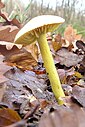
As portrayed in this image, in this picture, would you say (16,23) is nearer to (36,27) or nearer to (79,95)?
(36,27)

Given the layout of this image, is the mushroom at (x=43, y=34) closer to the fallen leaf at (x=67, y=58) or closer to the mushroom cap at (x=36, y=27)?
the mushroom cap at (x=36, y=27)

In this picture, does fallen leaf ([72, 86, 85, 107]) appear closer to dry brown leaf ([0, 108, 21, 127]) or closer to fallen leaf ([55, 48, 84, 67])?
dry brown leaf ([0, 108, 21, 127])

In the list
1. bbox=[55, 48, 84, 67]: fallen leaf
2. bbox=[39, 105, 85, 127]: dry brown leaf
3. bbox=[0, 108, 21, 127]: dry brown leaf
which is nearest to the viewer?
bbox=[39, 105, 85, 127]: dry brown leaf

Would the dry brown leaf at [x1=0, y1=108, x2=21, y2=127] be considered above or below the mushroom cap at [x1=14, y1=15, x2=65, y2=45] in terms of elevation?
below

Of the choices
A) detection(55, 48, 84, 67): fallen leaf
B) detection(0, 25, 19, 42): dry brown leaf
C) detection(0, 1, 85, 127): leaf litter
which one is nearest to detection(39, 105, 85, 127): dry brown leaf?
detection(0, 1, 85, 127): leaf litter

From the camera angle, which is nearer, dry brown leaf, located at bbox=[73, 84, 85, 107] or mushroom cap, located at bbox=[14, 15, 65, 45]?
dry brown leaf, located at bbox=[73, 84, 85, 107]

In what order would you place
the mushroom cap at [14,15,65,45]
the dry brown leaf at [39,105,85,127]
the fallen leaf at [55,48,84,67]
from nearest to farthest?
the dry brown leaf at [39,105,85,127] → the mushroom cap at [14,15,65,45] → the fallen leaf at [55,48,84,67]

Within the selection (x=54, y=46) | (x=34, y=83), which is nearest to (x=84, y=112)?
(x=34, y=83)
